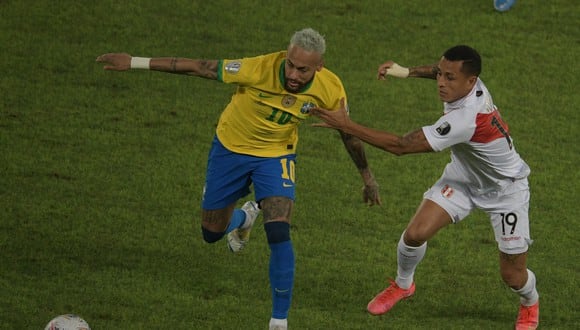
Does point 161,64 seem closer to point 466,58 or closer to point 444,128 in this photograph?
point 444,128

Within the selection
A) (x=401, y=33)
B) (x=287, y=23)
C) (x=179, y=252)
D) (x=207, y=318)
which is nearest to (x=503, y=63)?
(x=401, y=33)

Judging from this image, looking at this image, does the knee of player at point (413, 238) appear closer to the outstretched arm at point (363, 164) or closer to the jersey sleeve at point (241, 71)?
the outstretched arm at point (363, 164)

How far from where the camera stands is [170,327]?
9.52m

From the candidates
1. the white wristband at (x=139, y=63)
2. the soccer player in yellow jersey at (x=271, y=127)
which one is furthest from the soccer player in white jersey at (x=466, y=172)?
the white wristband at (x=139, y=63)

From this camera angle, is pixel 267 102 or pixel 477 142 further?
pixel 267 102

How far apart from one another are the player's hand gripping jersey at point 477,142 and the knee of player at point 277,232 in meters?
1.28

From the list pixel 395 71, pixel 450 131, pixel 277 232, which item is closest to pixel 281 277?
pixel 277 232

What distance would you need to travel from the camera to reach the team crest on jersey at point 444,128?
29.5ft

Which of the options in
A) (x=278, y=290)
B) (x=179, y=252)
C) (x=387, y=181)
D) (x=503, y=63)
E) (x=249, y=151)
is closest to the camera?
(x=278, y=290)

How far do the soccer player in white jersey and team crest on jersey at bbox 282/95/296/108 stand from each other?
69 centimetres

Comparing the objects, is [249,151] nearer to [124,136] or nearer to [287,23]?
[124,136]

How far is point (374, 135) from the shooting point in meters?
8.95

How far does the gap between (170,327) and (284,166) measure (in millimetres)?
1539

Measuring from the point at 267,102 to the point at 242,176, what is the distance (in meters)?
0.68
